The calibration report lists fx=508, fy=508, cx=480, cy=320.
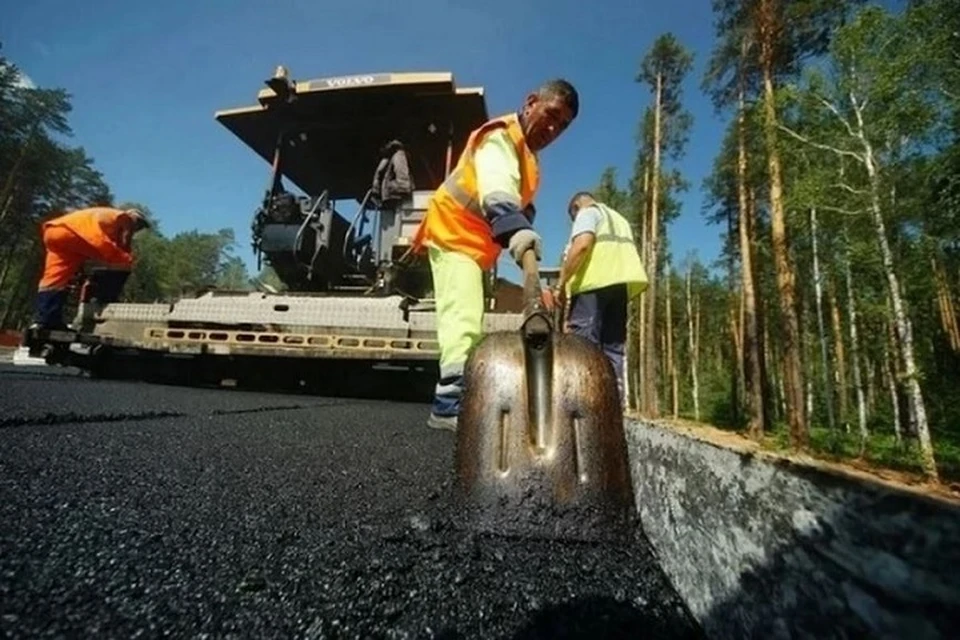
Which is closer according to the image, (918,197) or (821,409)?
(918,197)

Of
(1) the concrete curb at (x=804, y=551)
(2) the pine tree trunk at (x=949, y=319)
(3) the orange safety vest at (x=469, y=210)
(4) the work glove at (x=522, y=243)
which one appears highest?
(2) the pine tree trunk at (x=949, y=319)

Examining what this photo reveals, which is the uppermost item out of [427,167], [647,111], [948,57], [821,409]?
[647,111]

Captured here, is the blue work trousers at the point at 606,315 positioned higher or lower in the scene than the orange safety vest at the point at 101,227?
lower

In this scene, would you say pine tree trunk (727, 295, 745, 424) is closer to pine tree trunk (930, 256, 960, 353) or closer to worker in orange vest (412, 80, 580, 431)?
pine tree trunk (930, 256, 960, 353)

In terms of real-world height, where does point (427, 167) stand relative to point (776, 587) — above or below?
above

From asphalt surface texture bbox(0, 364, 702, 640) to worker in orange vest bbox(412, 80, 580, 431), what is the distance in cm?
79

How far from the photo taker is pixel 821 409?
24297 millimetres

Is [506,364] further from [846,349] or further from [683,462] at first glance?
[846,349]

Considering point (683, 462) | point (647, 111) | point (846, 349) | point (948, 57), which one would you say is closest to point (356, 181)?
point (683, 462)

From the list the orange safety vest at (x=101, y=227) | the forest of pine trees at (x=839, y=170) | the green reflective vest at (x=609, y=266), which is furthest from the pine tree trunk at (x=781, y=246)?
the orange safety vest at (x=101, y=227)

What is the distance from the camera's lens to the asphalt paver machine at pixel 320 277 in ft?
12.6

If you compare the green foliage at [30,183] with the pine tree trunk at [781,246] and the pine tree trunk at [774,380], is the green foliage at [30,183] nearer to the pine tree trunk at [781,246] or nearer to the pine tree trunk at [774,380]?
the pine tree trunk at [781,246]

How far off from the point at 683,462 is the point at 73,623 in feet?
2.76

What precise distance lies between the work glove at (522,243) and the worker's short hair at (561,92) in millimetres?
769
